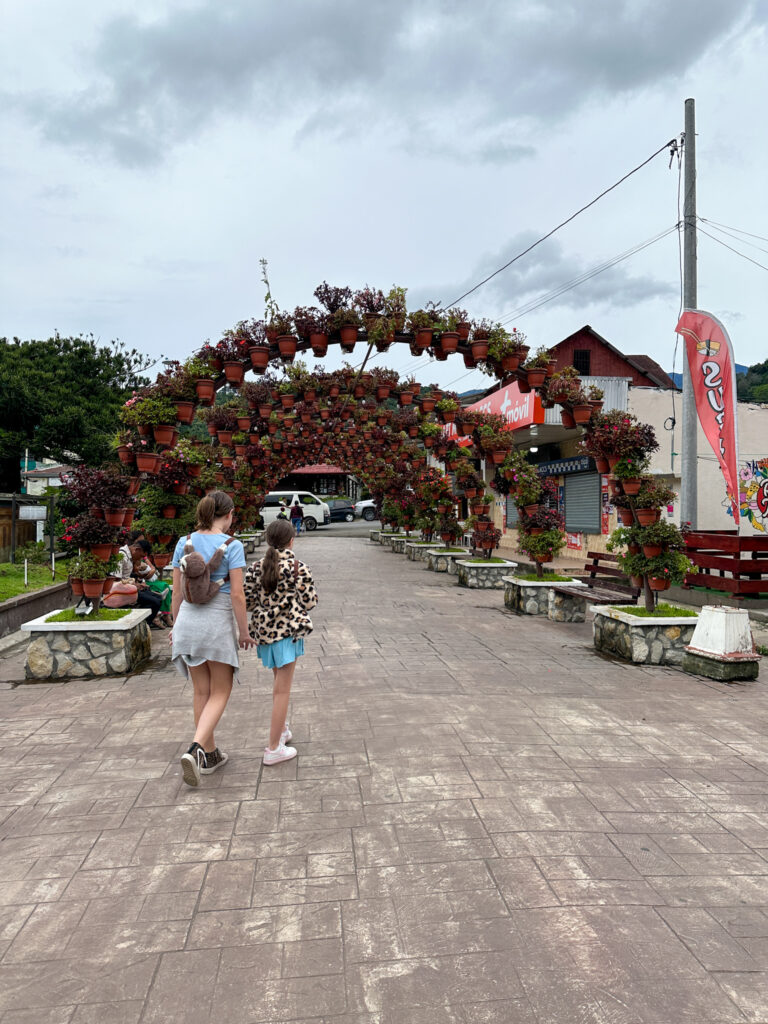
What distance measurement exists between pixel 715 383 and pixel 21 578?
11012 millimetres

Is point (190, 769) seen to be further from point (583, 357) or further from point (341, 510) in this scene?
point (341, 510)

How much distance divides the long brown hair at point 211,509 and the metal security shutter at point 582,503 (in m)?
14.9

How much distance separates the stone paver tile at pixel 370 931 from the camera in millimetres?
2391

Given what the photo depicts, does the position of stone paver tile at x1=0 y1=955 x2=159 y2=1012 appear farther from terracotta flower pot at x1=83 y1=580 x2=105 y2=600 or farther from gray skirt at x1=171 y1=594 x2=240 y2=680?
terracotta flower pot at x1=83 y1=580 x2=105 y2=600

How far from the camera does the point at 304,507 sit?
36.2 m

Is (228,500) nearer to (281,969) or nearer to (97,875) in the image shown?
(97,875)

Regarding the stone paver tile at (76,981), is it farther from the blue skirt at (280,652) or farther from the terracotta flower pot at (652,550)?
the terracotta flower pot at (652,550)

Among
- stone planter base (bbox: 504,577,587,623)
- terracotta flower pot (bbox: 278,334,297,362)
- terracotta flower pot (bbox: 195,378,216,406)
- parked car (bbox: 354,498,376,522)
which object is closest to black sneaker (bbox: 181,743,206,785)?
terracotta flower pot (bbox: 195,378,216,406)

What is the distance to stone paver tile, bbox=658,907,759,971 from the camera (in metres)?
2.34

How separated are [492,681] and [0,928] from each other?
4.22m

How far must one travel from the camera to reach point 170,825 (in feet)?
11.1

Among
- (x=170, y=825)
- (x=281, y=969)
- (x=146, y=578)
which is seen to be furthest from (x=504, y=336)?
(x=281, y=969)

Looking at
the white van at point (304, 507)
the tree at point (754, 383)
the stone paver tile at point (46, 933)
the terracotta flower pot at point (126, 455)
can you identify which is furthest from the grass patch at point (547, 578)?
the tree at point (754, 383)

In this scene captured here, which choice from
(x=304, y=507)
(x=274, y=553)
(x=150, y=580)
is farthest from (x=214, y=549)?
(x=304, y=507)
